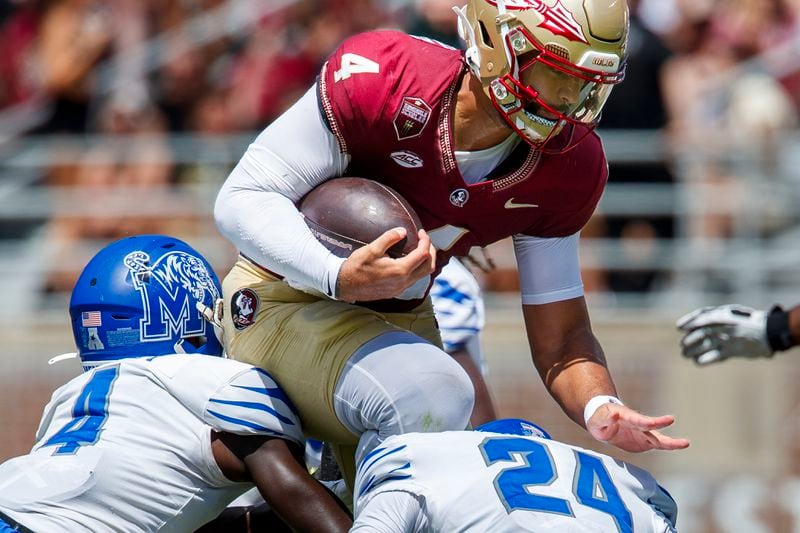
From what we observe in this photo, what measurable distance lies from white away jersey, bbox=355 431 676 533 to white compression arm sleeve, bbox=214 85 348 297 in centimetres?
53

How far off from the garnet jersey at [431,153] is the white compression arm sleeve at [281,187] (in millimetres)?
63

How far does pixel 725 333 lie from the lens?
486cm

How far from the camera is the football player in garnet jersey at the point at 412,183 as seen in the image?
321 cm

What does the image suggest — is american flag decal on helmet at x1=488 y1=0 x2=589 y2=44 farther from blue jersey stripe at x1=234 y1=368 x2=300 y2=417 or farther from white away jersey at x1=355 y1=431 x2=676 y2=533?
blue jersey stripe at x1=234 y1=368 x2=300 y2=417

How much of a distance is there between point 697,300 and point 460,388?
16.1 ft

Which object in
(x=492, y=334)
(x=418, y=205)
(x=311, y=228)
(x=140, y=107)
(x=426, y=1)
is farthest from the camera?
(x=140, y=107)

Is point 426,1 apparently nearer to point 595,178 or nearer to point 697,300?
point 697,300

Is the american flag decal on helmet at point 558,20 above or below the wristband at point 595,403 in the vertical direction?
above

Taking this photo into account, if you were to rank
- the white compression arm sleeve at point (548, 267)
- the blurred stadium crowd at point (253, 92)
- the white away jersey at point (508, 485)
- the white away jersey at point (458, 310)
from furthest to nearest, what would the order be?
the blurred stadium crowd at point (253, 92) → the white away jersey at point (458, 310) → the white compression arm sleeve at point (548, 267) → the white away jersey at point (508, 485)

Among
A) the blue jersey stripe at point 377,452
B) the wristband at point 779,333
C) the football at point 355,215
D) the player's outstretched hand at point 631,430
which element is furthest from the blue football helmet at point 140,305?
the wristband at point 779,333

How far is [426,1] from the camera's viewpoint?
749cm

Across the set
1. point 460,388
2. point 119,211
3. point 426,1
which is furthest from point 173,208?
point 460,388

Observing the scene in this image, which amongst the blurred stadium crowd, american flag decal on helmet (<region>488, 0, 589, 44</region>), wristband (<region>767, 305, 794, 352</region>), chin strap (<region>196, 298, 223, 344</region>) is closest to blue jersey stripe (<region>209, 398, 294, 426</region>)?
chin strap (<region>196, 298, 223, 344</region>)

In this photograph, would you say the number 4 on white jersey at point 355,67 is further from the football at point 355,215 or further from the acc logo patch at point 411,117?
the football at point 355,215
